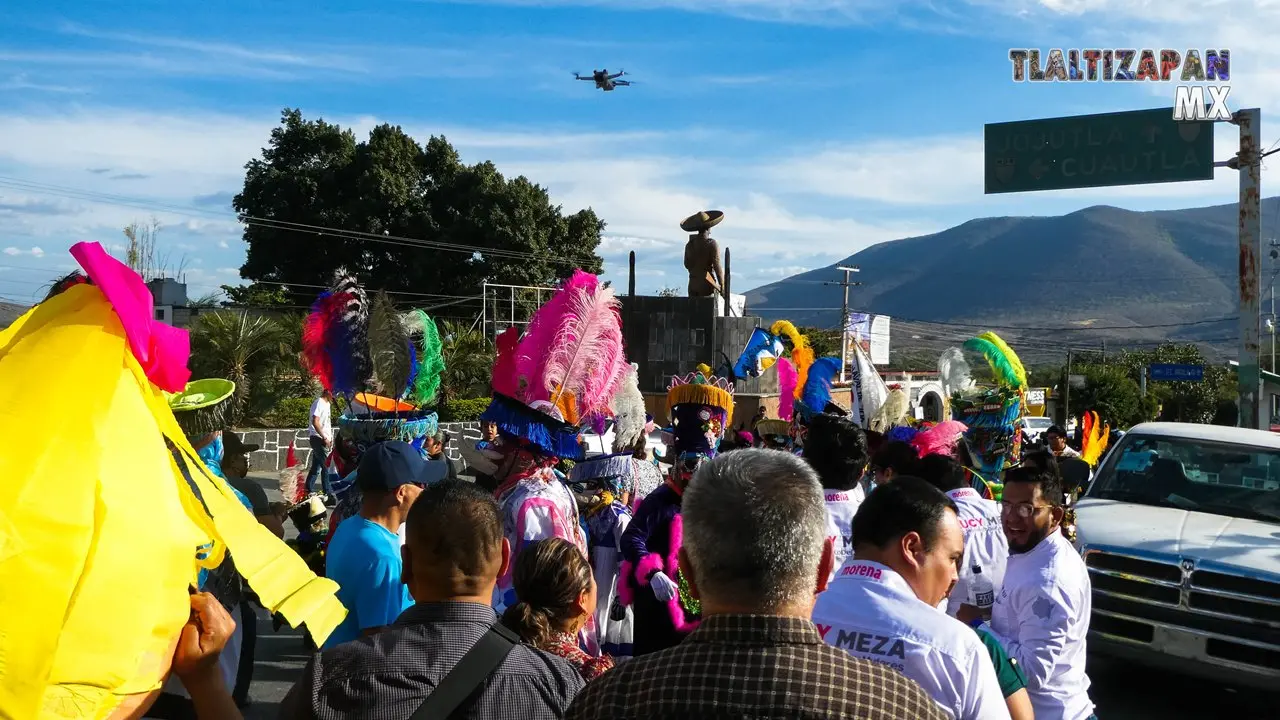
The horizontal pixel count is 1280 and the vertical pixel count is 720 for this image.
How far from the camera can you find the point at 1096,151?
15000 millimetres

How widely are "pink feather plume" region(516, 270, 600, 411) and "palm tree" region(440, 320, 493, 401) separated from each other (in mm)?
17193

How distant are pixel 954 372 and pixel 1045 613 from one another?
20.7 feet

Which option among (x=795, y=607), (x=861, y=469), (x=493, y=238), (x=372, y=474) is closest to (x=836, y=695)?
(x=795, y=607)

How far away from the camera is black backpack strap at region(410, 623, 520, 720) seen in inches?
95.3

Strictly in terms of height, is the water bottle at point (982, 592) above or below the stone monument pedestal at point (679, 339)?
below

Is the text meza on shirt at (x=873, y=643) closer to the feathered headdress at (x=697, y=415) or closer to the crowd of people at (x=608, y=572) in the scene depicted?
the crowd of people at (x=608, y=572)

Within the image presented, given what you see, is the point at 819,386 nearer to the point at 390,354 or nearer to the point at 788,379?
the point at 788,379

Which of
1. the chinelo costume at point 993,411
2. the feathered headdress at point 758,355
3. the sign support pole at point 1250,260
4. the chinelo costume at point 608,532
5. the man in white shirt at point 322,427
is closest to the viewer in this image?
the chinelo costume at point 608,532

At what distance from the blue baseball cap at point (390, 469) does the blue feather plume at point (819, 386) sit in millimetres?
6767

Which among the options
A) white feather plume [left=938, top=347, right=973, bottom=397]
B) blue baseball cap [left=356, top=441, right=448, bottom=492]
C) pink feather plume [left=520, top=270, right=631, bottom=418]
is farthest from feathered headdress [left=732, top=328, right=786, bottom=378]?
blue baseball cap [left=356, top=441, right=448, bottom=492]

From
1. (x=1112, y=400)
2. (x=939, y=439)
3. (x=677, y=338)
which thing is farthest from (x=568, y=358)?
(x=1112, y=400)

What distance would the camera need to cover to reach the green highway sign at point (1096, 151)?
14359 millimetres

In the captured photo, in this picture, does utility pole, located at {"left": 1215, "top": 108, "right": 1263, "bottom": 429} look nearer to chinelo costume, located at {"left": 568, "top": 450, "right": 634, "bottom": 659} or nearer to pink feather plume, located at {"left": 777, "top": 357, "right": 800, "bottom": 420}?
pink feather plume, located at {"left": 777, "top": 357, "right": 800, "bottom": 420}

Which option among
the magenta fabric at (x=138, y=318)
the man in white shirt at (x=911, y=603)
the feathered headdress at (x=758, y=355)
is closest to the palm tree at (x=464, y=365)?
the feathered headdress at (x=758, y=355)
